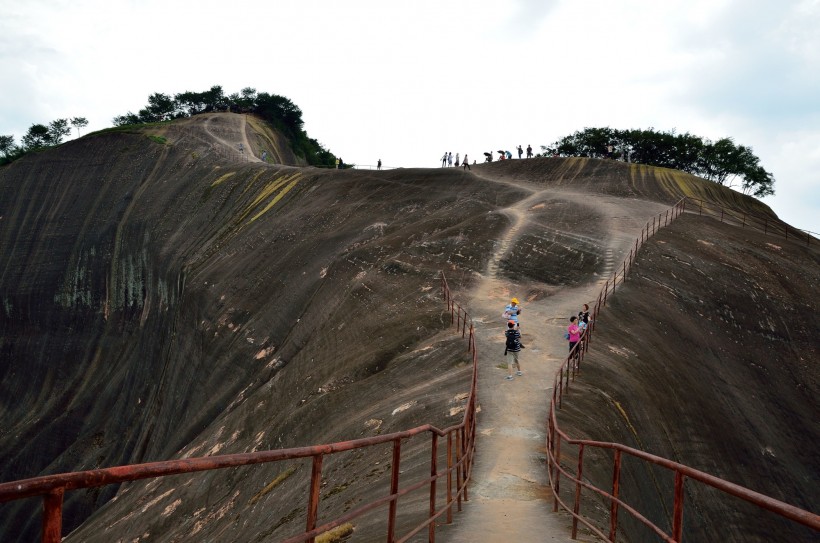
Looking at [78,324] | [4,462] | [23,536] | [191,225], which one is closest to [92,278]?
[78,324]

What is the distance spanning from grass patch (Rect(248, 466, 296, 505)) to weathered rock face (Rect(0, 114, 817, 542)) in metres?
0.13

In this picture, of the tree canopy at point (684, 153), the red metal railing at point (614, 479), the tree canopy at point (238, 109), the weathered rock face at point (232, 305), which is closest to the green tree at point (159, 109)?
the tree canopy at point (238, 109)

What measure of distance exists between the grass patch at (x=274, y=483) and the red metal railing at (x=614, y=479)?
5.97m

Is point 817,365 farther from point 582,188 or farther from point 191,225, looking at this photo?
point 191,225

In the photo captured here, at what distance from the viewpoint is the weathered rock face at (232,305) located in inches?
674

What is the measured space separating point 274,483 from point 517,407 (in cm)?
567

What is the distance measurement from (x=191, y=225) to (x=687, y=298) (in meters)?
36.6

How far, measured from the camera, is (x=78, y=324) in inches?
1916

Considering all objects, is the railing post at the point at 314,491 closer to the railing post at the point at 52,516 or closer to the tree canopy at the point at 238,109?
the railing post at the point at 52,516

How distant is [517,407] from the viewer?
1394 cm

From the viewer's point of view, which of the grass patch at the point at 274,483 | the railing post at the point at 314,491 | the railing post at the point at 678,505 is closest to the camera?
the railing post at the point at 314,491

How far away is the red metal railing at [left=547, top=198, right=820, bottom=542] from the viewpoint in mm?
3432

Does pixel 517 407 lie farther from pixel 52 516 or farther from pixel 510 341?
pixel 52 516

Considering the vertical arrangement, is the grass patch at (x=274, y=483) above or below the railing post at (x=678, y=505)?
below
